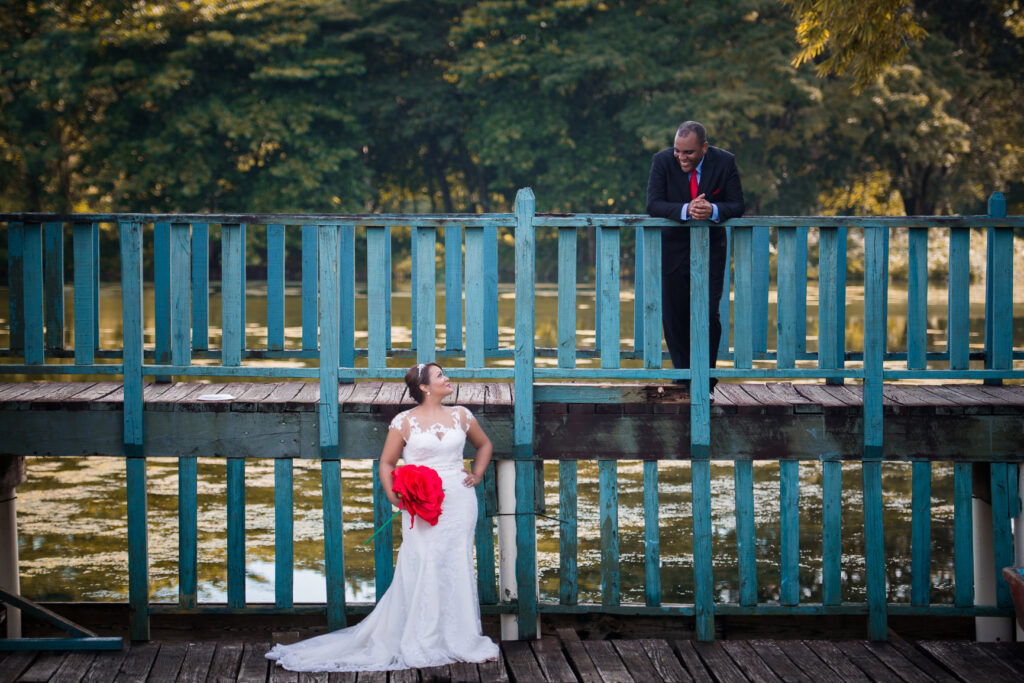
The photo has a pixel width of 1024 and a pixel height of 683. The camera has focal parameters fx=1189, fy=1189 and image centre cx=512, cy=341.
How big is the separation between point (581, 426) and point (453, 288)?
1.38 m

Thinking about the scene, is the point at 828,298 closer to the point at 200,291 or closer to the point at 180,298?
the point at 180,298

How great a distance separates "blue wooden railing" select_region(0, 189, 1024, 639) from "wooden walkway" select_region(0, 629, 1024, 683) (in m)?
0.32

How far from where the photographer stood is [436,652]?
568cm

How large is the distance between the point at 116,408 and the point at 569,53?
33.6 meters

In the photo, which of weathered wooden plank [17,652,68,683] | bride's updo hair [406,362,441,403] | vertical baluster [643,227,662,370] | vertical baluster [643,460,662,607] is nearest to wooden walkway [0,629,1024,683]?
weathered wooden plank [17,652,68,683]

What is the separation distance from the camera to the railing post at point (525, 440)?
20.2 ft

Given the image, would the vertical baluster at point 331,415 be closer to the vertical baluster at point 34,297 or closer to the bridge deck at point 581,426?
the bridge deck at point 581,426

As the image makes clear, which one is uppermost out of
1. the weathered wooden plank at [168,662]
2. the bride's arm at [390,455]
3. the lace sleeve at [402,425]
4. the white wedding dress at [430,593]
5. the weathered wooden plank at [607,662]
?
the lace sleeve at [402,425]

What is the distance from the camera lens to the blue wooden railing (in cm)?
624

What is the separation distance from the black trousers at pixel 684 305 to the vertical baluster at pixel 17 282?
3552mm

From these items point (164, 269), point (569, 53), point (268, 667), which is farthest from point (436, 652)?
point (569, 53)

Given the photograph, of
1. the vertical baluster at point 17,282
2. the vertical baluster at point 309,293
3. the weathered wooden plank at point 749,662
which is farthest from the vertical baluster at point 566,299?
the vertical baluster at point 17,282

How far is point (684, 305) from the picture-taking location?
22.5ft

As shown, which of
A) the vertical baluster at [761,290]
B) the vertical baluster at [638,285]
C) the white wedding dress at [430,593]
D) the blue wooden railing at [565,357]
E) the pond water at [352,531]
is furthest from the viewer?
the pond water at [352,531]
